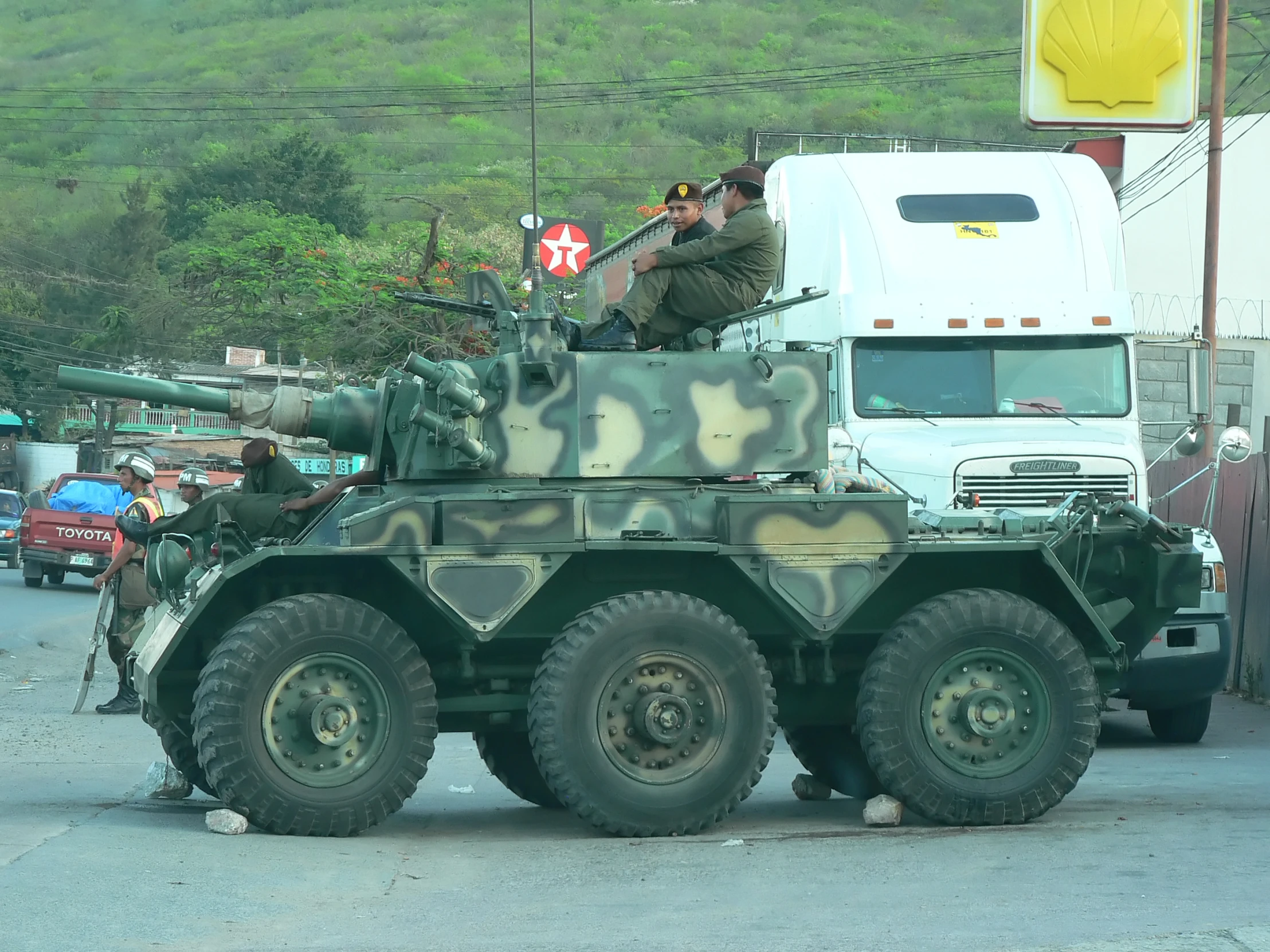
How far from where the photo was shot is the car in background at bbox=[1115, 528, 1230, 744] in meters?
11.4

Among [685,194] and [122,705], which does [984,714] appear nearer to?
[685,194]

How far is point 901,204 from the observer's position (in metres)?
12.7

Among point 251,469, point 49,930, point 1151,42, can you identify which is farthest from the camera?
point 1151,42

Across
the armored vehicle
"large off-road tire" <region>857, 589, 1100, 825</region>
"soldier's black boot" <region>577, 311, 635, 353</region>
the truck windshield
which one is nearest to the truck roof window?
the truck windshield

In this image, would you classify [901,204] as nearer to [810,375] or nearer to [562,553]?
[810,375]

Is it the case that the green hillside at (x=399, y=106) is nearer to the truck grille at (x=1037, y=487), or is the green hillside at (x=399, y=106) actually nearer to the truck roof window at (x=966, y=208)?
the truck roof window at (x=966, y=208)

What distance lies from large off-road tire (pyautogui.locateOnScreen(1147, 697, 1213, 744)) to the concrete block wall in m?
3.53

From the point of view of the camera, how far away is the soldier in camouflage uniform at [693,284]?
346 inches

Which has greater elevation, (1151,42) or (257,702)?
(1151,42)

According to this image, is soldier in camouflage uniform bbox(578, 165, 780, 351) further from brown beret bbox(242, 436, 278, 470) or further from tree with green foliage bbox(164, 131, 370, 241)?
tree with green foliage bbox(164, 131, 370, 241)

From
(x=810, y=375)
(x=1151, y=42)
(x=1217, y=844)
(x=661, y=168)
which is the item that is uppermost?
(x=661, y=168)

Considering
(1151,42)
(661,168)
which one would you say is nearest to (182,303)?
(1151,42)

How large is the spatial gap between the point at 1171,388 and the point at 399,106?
10807 cm

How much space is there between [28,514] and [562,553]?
21757mm
